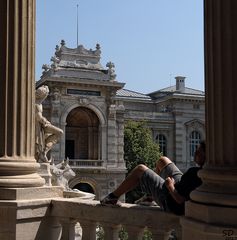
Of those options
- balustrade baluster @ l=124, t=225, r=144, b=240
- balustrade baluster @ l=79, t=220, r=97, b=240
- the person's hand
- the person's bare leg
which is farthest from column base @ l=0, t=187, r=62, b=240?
the person's hand

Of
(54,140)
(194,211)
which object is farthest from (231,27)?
(54,140)

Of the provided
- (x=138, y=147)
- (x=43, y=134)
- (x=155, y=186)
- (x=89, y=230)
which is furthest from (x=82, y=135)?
(x=155, y=186)

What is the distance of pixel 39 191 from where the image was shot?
6934mm

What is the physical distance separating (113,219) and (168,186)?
0.92 m

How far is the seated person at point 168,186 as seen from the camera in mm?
5586

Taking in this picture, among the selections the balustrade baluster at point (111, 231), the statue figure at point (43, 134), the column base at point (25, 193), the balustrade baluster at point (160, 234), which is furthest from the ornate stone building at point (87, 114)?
the balustrade baluster at point (160, 234)

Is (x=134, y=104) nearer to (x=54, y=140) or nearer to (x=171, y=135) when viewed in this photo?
(x=171, y=135)

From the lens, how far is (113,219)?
6102mm

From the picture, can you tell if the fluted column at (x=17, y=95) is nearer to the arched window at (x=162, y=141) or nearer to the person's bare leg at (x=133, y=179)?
the person's bare leg at (x=133, y=179)

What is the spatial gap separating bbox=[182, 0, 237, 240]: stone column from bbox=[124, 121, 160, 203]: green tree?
45.9m

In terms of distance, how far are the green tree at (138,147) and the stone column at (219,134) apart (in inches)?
1806

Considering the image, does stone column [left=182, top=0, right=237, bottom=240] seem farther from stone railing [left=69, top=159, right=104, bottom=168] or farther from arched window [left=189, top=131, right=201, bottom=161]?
arched window [left=189, top=131, right=201, bottom=161]

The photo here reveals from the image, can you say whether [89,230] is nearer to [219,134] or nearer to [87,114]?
[219,134]

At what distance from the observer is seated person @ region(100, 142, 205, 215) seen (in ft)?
18.3
